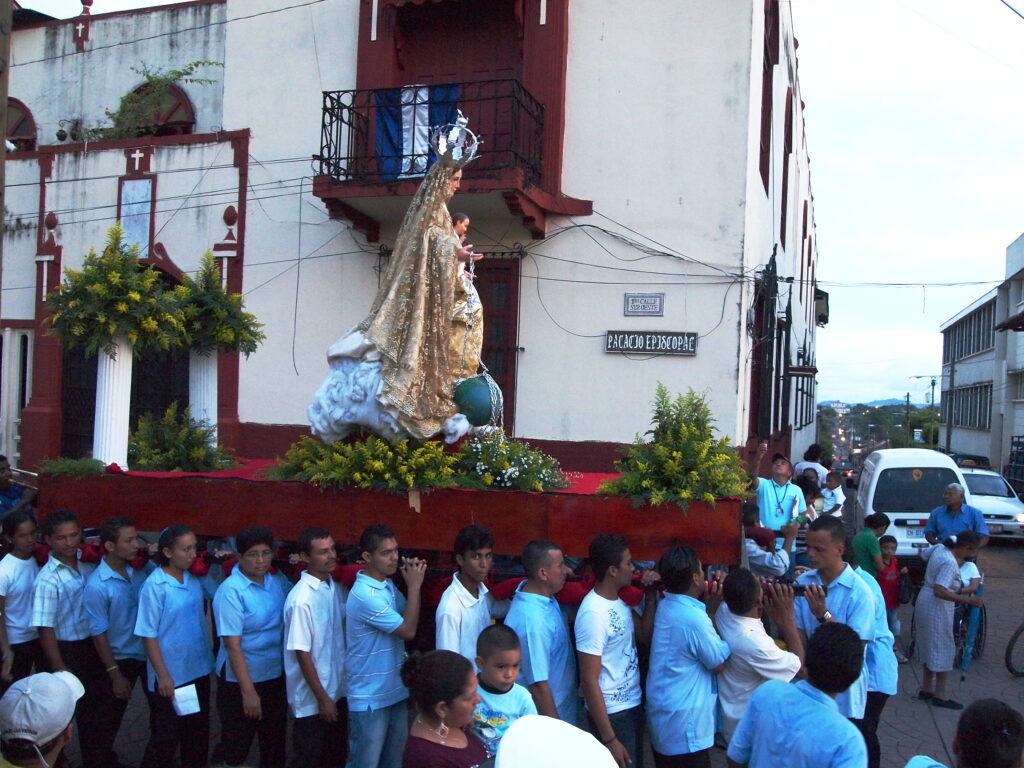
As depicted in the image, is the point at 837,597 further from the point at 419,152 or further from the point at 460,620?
the point at 419,152

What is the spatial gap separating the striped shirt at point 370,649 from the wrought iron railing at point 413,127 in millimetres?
6501

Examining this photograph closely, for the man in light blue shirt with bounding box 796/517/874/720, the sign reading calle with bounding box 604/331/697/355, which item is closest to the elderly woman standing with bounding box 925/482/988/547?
the sign reading calle with bounding box 604/331/697/355

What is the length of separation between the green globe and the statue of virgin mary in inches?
2.6

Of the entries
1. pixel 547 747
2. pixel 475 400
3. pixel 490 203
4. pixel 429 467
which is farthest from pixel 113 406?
pixel 490 203

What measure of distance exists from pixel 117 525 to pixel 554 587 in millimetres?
2444

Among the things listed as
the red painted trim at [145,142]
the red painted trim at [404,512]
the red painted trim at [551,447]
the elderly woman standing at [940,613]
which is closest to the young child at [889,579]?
the elderly woman standing at [940,613]

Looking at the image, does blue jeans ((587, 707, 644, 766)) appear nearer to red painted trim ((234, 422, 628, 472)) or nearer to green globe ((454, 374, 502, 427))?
green globe ((454, 374, 502, 427))

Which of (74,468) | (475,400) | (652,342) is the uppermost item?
(652,342)

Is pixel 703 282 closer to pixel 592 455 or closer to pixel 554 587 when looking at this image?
pixel 592 455

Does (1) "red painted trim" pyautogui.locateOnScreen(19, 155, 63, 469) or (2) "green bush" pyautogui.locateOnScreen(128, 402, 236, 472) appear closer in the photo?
(2) "green bush" pyautogui.locateOnScreen(128, 402, 236, 472)

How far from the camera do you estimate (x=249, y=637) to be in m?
4.45

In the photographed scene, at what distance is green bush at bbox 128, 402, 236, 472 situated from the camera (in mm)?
6090

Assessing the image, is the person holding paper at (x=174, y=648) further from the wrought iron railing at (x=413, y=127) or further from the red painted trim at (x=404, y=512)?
the wrought iron railing at (x=413, y=127)

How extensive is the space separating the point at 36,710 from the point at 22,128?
1422 cm
